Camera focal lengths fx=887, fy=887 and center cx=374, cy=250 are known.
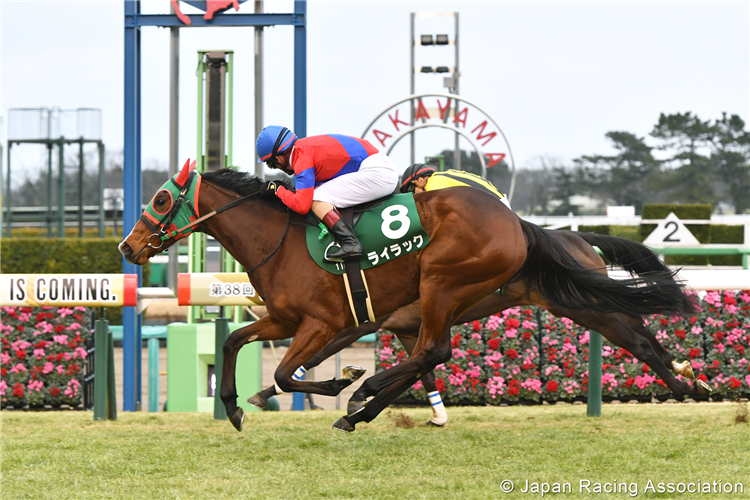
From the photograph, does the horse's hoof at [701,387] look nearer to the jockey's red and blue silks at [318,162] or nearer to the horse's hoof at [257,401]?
the jockey's red and blue silks at [318,162]

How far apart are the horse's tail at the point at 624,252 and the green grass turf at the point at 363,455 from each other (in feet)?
3.02

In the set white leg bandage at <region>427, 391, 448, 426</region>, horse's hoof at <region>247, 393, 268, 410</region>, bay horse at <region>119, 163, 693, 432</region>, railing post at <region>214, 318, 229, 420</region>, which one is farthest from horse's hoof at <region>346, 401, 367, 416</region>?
railing post at <region>214, 318, 229, 420</region>

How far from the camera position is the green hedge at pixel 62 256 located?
14688 millimetres

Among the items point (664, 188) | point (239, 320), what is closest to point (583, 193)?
point (664, 188)

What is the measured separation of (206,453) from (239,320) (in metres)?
2.63

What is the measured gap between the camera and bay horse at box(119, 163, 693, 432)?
4152 millimetres

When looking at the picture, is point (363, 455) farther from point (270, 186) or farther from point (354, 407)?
point (270, 186)

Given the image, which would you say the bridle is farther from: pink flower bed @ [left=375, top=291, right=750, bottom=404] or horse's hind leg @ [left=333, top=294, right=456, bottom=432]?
pink flower bed @ [left=375, top=291, right=750, bottom=404]

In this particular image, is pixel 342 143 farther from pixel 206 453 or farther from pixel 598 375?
pixel 598 375

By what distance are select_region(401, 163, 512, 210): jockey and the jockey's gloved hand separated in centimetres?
79

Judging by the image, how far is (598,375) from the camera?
5570 mm

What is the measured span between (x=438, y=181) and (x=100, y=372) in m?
2.42

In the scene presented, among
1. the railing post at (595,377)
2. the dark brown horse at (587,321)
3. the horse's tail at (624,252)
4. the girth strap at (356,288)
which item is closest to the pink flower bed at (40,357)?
the dark brown horse at (587,321)

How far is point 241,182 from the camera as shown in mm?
4488
